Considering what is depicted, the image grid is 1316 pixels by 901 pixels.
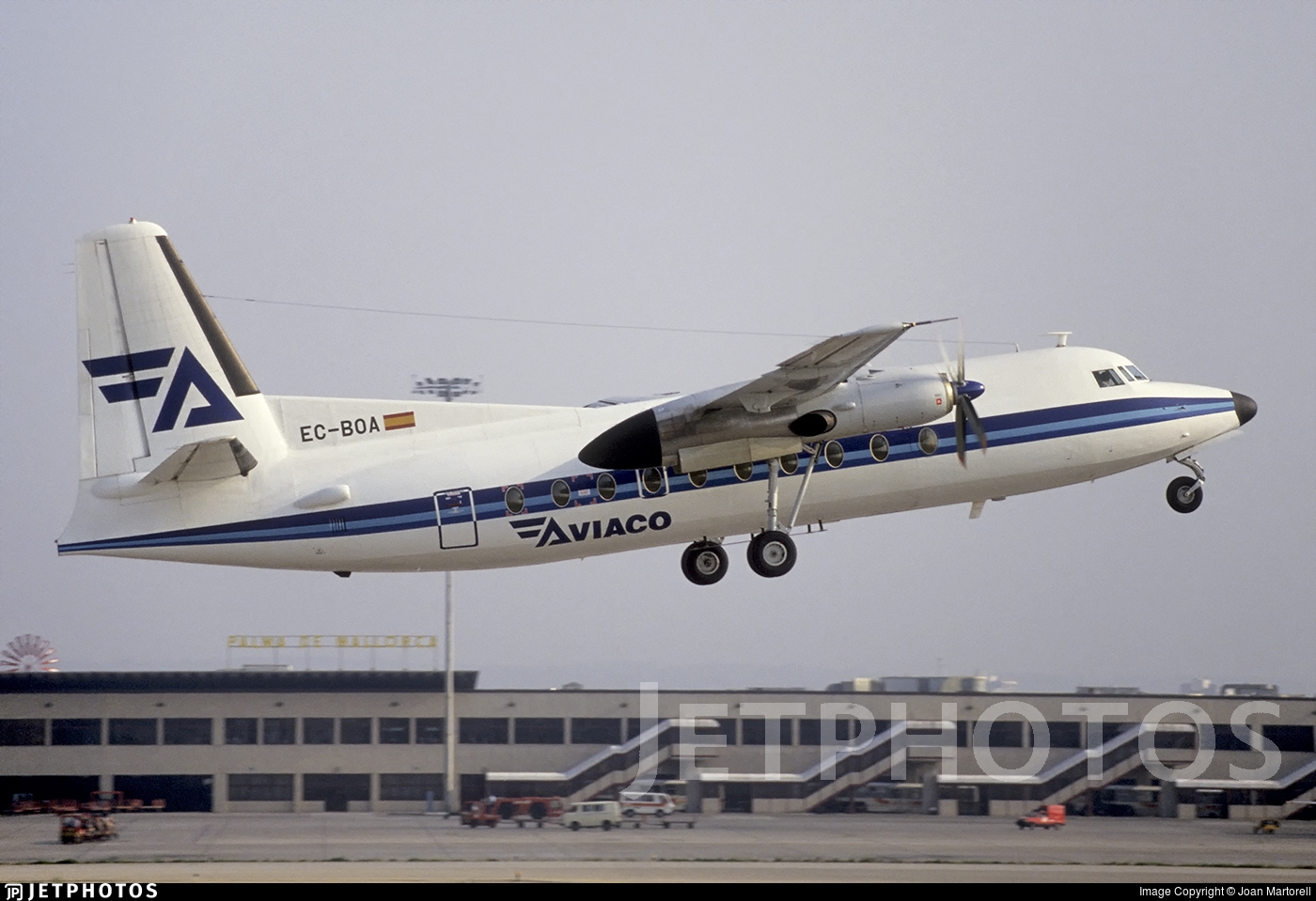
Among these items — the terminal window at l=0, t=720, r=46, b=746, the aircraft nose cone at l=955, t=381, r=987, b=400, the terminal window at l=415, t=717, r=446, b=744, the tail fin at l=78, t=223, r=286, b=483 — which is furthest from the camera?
the terminal window at l=0, t=720, r=46, b=746

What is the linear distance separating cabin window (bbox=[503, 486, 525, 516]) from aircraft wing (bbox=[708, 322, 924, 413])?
3.07 metres

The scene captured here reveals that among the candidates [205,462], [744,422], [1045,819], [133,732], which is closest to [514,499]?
[744,422]

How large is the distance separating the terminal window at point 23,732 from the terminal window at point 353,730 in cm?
954

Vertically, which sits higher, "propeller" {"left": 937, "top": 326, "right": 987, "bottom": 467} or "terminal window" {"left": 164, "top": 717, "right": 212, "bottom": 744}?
"propeller" {"left": 937, "top": 326, "right": 987, "bottom": 467}

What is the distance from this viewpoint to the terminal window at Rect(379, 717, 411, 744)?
A: 45.4m

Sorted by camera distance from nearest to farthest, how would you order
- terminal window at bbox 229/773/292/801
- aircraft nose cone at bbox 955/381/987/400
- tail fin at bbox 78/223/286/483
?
tail fin at bbox 78/223/286/483 → aircraft nose cone at bbox 955/381/987/400 → terminal window at bbox 229/773/292/801

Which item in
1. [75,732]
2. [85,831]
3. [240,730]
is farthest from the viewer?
[75,732]

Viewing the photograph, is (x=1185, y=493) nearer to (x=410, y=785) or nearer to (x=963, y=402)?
(x=963, y=402)

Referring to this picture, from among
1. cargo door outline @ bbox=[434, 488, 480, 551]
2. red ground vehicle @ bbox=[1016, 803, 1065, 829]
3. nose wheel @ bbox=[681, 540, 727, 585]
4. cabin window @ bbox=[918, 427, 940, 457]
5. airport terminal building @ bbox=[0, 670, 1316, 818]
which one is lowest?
red ground vehicle @ bbox=[1016, 803, 1065, 829]

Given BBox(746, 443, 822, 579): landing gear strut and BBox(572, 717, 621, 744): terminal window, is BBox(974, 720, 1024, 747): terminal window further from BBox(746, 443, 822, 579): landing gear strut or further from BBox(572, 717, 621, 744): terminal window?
BBox(746, 443, 822, 579): landing gear strut

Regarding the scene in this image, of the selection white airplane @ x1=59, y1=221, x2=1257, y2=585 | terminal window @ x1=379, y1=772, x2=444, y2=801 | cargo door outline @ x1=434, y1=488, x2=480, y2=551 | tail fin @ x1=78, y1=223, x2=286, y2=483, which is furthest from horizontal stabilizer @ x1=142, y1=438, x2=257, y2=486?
terminal window @ x1=379, y1=772, x2=444, y2=801

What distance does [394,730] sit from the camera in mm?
45656

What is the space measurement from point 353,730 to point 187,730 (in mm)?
5201
